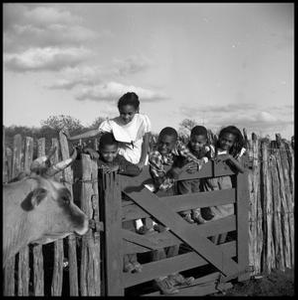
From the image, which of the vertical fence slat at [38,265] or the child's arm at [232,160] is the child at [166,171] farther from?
the vertical fence slat at [38,265]

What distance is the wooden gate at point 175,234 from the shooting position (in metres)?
4.77

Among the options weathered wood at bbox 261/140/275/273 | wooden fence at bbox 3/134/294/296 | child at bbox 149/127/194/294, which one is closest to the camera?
wooden fence at bbox 3/134/294/296

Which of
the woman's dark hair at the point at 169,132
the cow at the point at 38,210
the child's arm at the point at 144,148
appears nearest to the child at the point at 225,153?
the woman's dark hair at the point at 169,132

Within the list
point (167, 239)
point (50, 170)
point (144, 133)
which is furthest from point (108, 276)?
point (144, 133)

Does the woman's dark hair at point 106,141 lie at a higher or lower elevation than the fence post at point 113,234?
higher

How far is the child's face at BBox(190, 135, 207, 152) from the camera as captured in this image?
5.57 m

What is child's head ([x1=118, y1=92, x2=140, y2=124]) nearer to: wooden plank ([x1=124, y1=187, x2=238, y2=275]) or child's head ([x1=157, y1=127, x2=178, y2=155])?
child's head ([x1=157, y1=127, x2=178, y2=155])

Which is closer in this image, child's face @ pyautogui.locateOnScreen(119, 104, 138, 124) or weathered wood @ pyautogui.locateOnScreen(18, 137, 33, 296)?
weathered wood @ pyautogui.locateOnScreen(18, 137, 33, 296)

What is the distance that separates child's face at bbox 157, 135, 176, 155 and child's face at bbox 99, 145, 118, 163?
66cm

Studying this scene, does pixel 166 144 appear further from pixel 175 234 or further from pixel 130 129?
pixel 175 234

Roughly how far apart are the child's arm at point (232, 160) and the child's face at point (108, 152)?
1.52 m

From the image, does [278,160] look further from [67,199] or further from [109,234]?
[67,199]

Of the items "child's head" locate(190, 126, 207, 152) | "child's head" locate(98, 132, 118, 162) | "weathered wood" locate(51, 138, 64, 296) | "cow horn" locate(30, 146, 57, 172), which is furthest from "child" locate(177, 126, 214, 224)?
"cow horn" locate(30, 146, 57, 172)

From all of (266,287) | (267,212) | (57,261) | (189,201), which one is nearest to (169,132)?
(189,201)
